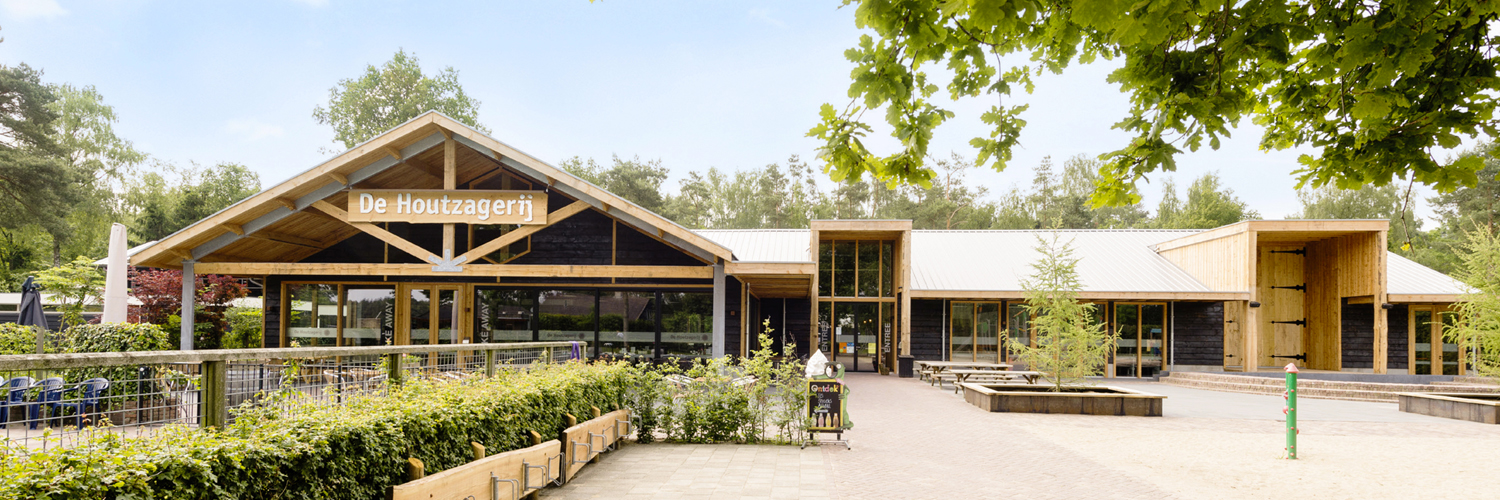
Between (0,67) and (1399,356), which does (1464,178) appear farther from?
(0,67)

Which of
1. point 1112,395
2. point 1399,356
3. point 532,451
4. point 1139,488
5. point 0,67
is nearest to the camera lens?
point 532,451

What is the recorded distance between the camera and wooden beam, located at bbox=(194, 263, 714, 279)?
1270cm

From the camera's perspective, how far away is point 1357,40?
3.23 m

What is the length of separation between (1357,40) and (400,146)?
12431 mm

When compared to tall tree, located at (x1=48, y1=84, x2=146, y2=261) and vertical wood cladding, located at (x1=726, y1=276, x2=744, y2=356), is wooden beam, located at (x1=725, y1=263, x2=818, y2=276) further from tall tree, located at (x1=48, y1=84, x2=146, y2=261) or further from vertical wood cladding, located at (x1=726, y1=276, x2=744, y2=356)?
tall tree, located at (x1=48, y1=84, x2=146, y2=261)

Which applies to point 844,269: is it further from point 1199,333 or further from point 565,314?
point 1199,333

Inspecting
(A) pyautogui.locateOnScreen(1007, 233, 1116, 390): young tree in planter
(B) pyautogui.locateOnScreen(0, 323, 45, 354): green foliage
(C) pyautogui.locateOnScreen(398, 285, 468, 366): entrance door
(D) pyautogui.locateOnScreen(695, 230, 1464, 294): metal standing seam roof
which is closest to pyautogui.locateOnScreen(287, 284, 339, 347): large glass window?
(C) pyautogui.locateOnScreen(398, 285, 468, 366): entrance door

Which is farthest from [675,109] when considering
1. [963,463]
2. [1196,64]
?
[1196,64]

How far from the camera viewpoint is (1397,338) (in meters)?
20.7

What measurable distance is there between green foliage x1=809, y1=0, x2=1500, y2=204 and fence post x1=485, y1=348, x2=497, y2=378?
4326mm

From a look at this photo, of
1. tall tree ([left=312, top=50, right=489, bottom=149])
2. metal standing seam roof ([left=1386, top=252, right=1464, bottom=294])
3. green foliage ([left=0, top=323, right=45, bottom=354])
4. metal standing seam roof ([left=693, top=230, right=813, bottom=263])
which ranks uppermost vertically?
tall tree ([left=312, top=50, right=489, bottom=149])

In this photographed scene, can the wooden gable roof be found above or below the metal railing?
above

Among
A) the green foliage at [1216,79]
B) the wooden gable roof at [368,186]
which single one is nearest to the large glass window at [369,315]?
the wooden gable roof at [368,186]

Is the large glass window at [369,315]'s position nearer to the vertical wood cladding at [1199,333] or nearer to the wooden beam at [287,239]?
the wooden beam at [287,239]
